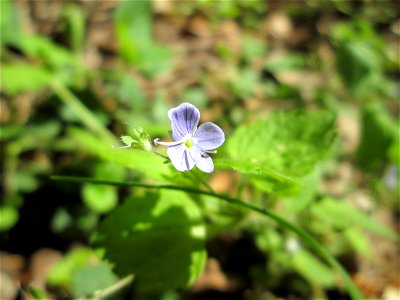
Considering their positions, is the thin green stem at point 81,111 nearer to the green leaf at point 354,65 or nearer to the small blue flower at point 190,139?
the small blue flower at point 190,139

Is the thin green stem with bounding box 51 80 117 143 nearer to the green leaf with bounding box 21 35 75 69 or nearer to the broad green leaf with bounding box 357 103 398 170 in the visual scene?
the green leaf with bounding box 21 35 75 69

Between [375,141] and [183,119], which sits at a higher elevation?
[375,141]

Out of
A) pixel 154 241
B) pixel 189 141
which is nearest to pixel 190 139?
pixel 189 141

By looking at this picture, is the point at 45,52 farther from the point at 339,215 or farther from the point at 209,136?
the point at 339,215

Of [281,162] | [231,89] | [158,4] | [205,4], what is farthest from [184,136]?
[158,4]

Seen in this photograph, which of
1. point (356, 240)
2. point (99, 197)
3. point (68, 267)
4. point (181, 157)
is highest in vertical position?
point (356, 240)

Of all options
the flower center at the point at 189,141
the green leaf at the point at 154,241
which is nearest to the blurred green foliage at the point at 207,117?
the green leaf at the point at 154,241

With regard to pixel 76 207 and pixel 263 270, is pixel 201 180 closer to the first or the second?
pixel 263 270
